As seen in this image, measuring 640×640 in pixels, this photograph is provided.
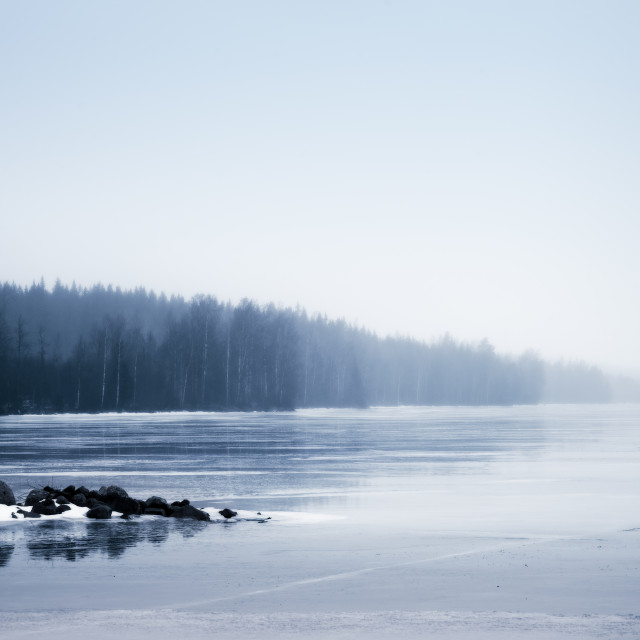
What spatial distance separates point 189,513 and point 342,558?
→ 491cm

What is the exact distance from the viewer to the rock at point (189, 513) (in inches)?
674

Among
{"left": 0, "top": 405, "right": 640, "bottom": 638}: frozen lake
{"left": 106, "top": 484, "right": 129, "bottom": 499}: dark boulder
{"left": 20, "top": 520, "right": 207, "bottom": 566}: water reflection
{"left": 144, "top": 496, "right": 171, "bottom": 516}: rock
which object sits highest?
{"left": 106, "top": 484, "right": 129, "bottom": 499}: dark boulder

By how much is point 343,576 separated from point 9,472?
1704cm

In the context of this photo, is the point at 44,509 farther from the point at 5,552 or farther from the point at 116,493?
the point at 5,552

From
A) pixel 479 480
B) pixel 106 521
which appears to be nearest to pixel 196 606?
pixel 106 521

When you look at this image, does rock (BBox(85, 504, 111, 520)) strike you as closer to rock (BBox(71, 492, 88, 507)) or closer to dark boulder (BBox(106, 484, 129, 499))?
dark boulder (BBox(106, 484, 129, 499))

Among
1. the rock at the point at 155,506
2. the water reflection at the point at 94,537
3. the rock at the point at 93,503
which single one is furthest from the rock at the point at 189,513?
the rock at the point at 93,503

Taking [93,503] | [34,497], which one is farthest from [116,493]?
[34,497]

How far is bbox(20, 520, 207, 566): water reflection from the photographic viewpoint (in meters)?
13.4

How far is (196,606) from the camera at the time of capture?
389 inches

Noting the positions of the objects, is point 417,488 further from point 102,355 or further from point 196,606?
point 102,355

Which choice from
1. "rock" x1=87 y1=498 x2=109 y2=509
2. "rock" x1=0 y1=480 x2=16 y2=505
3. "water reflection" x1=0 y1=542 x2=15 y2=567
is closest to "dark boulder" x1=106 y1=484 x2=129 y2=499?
"rock" x1=87 y1=498 x2=109 y2=509

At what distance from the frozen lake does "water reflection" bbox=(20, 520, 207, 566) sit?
0.04 meters

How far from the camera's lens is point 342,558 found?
1303 centimetres
